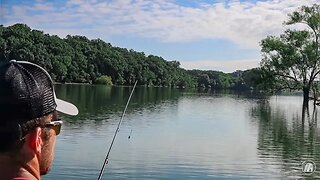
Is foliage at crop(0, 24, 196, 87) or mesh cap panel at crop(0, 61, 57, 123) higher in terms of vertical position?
foliage at crop(0, 24, 196, 87)

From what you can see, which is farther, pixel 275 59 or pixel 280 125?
pixel 275 59

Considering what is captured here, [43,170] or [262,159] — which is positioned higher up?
[43,170]

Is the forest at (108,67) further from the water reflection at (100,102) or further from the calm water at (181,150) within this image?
the calm water at (181,150)

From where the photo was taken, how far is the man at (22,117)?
149 cm

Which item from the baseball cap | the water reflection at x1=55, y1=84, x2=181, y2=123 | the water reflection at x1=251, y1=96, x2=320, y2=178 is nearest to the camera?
the baseball cap

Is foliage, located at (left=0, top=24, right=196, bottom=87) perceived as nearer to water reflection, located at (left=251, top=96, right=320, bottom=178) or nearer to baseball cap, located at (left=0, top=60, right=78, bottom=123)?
water reflection, located at (left=251, top=96, right=320, bottom=178)

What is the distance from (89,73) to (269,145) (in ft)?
253

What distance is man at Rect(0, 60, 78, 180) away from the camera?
149cm

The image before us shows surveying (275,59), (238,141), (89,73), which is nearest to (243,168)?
(238,141)

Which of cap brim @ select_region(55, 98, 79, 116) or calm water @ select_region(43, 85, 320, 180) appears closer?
cap brim @ select_region(55, 98, 79, 116)

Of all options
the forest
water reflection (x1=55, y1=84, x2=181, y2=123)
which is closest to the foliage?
the forest

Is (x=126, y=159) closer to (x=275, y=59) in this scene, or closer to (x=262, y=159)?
(x=262, y=159)

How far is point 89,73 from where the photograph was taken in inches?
3728

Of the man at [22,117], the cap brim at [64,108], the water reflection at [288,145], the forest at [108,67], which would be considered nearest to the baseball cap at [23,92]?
the man at [22,117]
